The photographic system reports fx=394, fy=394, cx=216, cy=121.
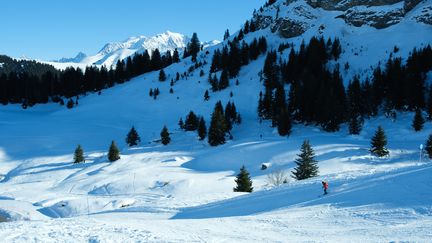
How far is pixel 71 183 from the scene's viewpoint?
4522cm

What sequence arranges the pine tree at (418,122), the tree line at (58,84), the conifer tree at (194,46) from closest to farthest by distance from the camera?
the pine tree at (418,122) → the tree line at (58,84) → the conifer tree at (194,46)

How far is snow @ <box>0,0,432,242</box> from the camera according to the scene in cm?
1669

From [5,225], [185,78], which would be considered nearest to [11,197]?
[5,225]

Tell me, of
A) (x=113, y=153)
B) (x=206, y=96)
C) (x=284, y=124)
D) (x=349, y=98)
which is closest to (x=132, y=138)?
(x=113, y=153)

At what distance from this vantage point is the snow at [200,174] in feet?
54.7

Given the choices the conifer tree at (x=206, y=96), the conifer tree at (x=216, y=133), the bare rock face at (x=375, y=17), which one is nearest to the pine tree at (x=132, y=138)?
the conifer tree at (x=216, y=133)

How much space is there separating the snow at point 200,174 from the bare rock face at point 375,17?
2.46 m

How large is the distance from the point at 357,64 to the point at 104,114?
55.9 metres

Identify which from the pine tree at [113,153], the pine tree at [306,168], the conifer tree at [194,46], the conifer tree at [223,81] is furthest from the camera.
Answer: the conifer tree at [194,46]

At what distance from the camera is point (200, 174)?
46.2 metres

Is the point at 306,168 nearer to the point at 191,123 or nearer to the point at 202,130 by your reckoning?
the point at 202,130

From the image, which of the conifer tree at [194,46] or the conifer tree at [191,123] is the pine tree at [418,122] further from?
the conifer tree at [194,46]

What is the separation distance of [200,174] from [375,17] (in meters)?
74.2

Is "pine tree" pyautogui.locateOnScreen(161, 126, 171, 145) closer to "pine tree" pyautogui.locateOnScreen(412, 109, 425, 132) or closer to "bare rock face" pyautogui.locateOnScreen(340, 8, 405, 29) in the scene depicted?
"pine tree" pyautogui.locateOnScreen(412, 109, 425, 132)
